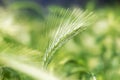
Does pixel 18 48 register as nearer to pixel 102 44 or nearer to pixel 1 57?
pixel 1 57

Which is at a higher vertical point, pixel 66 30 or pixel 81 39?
pixel 81 39

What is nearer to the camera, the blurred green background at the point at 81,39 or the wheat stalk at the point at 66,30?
the wheat stalk at the point at 66,30

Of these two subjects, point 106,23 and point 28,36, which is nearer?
point 28,36

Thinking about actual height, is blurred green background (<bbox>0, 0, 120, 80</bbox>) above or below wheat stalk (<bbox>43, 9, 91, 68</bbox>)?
above

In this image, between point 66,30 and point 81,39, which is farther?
point 81,39

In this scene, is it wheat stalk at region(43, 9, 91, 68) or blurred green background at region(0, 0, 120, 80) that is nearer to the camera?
wheat stalk at region(43, 9, 91, 68)

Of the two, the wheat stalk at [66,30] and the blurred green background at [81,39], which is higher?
the blurred green background at [81,39]

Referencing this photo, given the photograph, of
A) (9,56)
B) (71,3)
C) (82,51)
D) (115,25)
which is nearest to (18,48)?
(9,56)

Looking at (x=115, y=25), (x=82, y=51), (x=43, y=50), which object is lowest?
(x=43, y=50)
